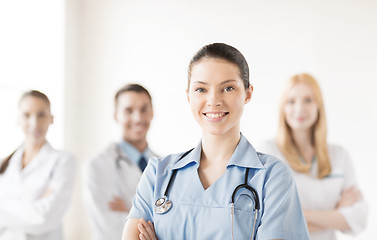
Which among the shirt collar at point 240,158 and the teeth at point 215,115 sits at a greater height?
the teeth at point 215,115

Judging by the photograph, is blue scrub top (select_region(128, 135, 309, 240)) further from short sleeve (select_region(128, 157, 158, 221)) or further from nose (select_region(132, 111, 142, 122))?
nose (select_region(132, 111, 142, 122))

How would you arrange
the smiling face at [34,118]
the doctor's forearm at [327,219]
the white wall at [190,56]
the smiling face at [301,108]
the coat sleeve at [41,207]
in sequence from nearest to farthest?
the smiling face at [34,118]
the coat sleeve at [41,207]
the doctor's forearm at [327,219]
the smiling face at [301,108]
the white wall at [190,56]

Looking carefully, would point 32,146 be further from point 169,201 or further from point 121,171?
point 169,201

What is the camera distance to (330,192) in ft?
5.55

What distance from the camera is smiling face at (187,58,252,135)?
91 cm

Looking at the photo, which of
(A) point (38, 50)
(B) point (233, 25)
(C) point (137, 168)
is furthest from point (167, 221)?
(B) point (233, 25)

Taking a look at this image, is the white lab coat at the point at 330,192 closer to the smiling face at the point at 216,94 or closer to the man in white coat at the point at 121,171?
the man in white coat at the point at 121,171

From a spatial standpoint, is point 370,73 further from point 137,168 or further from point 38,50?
point 38,50

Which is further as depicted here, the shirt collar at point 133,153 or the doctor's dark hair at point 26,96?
the shirt collar at point 133,153

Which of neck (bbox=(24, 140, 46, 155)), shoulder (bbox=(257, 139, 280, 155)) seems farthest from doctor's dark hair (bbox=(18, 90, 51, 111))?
shoulder (bbox=(257, 139, 280, 155))

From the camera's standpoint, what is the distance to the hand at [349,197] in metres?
1.68

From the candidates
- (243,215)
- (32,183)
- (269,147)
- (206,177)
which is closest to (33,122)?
(32,183)

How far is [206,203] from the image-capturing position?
966 millimetres

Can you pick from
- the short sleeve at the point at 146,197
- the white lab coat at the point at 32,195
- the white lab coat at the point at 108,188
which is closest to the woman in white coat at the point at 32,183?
the white lab coat at the point at 32,195
